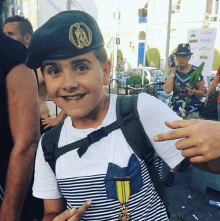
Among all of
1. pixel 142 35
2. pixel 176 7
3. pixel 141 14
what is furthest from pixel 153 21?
pixel 141 14

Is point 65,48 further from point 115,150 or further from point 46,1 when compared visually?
point 46,1

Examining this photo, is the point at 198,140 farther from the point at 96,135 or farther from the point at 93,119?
the point at 93,119

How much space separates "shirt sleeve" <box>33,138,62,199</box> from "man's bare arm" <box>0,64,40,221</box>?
0.54ft

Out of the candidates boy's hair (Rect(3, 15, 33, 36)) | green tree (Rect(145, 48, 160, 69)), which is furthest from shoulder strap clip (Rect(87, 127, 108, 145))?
green tree (Rect(145, 48, 160, 69))

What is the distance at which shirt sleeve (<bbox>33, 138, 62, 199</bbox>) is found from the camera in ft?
4.52

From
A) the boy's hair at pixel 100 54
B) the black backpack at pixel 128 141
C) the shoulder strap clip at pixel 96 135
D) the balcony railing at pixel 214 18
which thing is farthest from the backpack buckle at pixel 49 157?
the balcony railing at pixel 214 18

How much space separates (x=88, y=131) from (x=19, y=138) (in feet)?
1.50

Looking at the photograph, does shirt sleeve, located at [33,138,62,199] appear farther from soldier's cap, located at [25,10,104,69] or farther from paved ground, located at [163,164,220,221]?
paved ground, located at [163,164,220,221]

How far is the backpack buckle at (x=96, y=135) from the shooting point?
1296mm

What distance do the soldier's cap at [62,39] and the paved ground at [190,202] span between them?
2912 mm

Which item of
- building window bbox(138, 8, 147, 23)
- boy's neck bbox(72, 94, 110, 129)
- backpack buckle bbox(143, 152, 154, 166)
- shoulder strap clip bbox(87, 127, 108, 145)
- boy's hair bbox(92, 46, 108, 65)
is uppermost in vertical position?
building window bbox(138, 8, 147, 23)

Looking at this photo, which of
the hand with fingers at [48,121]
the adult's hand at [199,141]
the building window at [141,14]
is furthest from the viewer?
the building window at [141,14]

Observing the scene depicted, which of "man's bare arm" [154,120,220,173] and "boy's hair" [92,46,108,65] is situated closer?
"man's bare arm" [154,120,220,173]

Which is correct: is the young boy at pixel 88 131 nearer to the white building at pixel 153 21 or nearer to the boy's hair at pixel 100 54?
the boy's hair at pixel 100 54
